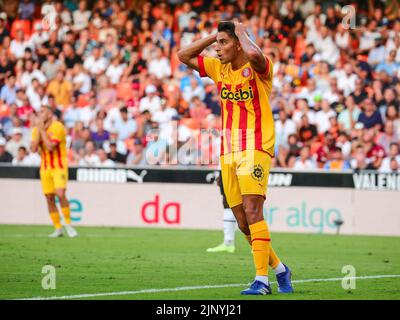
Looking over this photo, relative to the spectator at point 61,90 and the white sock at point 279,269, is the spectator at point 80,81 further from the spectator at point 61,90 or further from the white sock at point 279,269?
the white sock at point 279,269

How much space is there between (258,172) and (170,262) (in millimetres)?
3994

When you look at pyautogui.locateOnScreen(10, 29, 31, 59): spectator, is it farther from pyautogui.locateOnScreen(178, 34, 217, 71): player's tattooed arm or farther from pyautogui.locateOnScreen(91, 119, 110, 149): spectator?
pyautogui.locateOnScreen(178, 34, 217, 71): player's tattooed arm

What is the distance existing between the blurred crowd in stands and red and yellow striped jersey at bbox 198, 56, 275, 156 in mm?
11430

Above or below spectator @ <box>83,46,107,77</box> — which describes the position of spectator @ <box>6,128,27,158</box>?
below

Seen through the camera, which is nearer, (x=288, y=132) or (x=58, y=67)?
(x=288, y=132)

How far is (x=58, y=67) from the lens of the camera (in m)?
26.4

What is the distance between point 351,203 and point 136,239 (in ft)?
16.6

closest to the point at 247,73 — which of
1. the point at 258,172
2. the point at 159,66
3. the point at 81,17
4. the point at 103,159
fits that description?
the point at 258,172

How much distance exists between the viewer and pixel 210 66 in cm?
Answer: 1050

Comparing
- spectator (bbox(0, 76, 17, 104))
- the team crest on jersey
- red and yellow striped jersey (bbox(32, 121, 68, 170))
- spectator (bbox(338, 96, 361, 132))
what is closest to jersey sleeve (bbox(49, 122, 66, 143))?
red and yellow striped jersey (bbox(32, 121, 68, 170))

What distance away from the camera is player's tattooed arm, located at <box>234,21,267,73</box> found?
966cm

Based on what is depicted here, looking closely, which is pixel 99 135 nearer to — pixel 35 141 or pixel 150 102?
pixel 150 102
